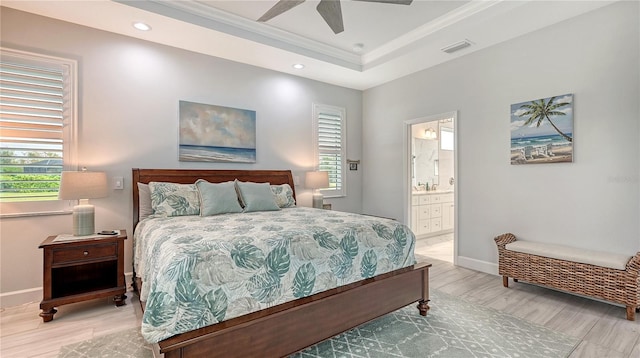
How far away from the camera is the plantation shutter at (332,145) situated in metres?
5.12

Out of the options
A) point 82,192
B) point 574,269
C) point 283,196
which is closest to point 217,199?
point 283,196

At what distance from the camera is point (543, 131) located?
3.33m

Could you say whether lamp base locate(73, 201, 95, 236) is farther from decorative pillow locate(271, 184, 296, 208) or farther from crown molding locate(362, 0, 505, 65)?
crown molding locate(362, 0, 505, 65)

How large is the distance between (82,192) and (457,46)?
4.38m

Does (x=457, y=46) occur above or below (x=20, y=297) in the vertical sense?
above

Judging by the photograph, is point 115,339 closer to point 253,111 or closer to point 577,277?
point 253,111

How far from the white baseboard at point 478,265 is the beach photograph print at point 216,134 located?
10.6 feet

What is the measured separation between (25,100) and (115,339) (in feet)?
8.13

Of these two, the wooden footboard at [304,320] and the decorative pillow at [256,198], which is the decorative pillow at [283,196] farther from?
the wooden footboard at [304,320]

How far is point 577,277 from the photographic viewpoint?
112 inches

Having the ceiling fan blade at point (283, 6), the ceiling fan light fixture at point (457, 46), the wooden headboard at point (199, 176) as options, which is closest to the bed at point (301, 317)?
the wooden headboard at point (199, 176)

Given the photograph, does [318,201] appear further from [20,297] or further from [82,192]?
[20,297]

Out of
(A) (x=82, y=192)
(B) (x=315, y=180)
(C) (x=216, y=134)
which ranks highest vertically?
(C) (x=216, y=134)

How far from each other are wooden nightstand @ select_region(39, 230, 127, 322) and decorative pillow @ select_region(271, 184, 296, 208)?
170cm
